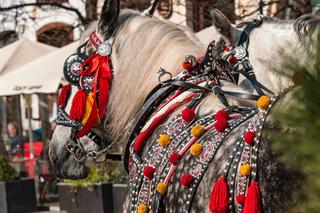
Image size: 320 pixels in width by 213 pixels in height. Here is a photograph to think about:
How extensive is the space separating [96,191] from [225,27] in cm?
662

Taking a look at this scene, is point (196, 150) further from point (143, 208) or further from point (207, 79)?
point (207, 79)

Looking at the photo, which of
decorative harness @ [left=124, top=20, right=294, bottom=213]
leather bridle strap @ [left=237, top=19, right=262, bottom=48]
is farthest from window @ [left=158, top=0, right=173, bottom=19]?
decorative harness @ [left=124, top=20, right=294, bottom=213]

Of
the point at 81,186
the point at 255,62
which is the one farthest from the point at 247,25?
the point at 81,186

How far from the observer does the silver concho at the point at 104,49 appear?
431cm

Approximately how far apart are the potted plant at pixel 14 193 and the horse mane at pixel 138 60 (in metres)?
8.25

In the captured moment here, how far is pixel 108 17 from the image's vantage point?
4320 mm

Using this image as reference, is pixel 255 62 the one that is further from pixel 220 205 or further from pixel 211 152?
pixel 220 205

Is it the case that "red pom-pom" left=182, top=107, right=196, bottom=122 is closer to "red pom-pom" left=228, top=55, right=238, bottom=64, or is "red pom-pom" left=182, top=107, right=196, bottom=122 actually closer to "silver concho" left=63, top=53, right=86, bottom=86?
"red pom-pom" left=228, top=55, right=238, bottom=64

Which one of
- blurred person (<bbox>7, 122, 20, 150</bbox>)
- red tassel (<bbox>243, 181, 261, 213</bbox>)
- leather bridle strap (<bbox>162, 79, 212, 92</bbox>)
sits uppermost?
leather bridle strap (<bbox>162, 79, 212, 92</bbox>)

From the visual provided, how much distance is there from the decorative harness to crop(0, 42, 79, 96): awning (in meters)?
7.91

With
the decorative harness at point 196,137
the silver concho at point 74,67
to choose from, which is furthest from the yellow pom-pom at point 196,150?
the silver concho at point 74,67

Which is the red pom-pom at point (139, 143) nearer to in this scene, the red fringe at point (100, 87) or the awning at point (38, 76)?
the red fringe at point (100, 87)

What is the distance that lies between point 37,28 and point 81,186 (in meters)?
13.0

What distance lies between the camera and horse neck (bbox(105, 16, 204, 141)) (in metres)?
4.20
